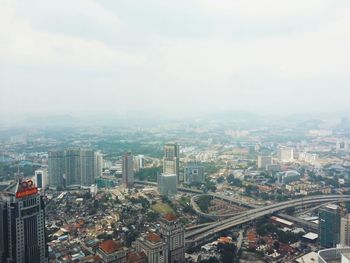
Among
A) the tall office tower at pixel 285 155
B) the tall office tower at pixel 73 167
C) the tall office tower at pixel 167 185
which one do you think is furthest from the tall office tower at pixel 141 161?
the tall office tower at pixel 285 155

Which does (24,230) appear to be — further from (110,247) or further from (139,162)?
(139,162)

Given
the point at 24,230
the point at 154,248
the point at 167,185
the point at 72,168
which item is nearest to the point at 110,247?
the point at 154,248

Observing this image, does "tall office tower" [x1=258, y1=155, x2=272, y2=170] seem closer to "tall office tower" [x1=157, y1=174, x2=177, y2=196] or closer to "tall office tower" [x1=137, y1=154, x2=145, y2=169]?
"tall office tower" [x1=137, y1=154, x2=145, y2=169]

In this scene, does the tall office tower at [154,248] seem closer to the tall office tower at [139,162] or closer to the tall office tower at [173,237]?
the tall office tower at [173,237]

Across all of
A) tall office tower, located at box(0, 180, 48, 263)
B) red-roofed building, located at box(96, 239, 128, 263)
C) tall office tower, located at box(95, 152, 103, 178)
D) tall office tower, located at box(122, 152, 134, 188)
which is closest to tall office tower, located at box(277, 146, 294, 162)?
tall office tower, located at box(122, 152, 134, 188)

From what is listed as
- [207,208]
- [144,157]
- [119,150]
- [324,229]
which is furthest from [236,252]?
[119,150]

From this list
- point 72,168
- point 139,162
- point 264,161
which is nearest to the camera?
point 72,168
